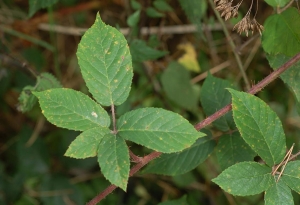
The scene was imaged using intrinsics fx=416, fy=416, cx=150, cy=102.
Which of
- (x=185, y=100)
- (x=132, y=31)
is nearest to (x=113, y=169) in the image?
(x=132, y=31)

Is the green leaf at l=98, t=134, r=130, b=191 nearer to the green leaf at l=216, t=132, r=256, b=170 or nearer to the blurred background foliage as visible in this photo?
the green leaf at l=216, t=132, r=256, b=170

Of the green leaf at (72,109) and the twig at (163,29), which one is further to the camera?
the twig at (163,29)

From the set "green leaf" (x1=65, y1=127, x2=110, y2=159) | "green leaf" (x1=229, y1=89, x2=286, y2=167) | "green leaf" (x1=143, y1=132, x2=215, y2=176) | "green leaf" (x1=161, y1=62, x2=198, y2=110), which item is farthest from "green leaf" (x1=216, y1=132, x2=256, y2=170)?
"green leaf" (x1=161, y1=62, x2=198, y2=110)

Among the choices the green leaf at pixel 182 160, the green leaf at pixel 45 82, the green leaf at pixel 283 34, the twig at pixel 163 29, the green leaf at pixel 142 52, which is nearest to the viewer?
the green leaf at pixel 283 34

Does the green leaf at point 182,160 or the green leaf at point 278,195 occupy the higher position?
the green leaf at point 278,195

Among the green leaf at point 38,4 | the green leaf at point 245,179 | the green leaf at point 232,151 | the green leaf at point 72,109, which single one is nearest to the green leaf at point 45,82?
the green leaf at point 38,4

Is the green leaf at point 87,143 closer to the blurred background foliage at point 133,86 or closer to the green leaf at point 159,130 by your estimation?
the green leaf at point 159,130

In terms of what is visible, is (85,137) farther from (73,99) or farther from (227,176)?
(227,176)

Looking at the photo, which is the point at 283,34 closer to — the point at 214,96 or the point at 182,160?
the point at 214,96
